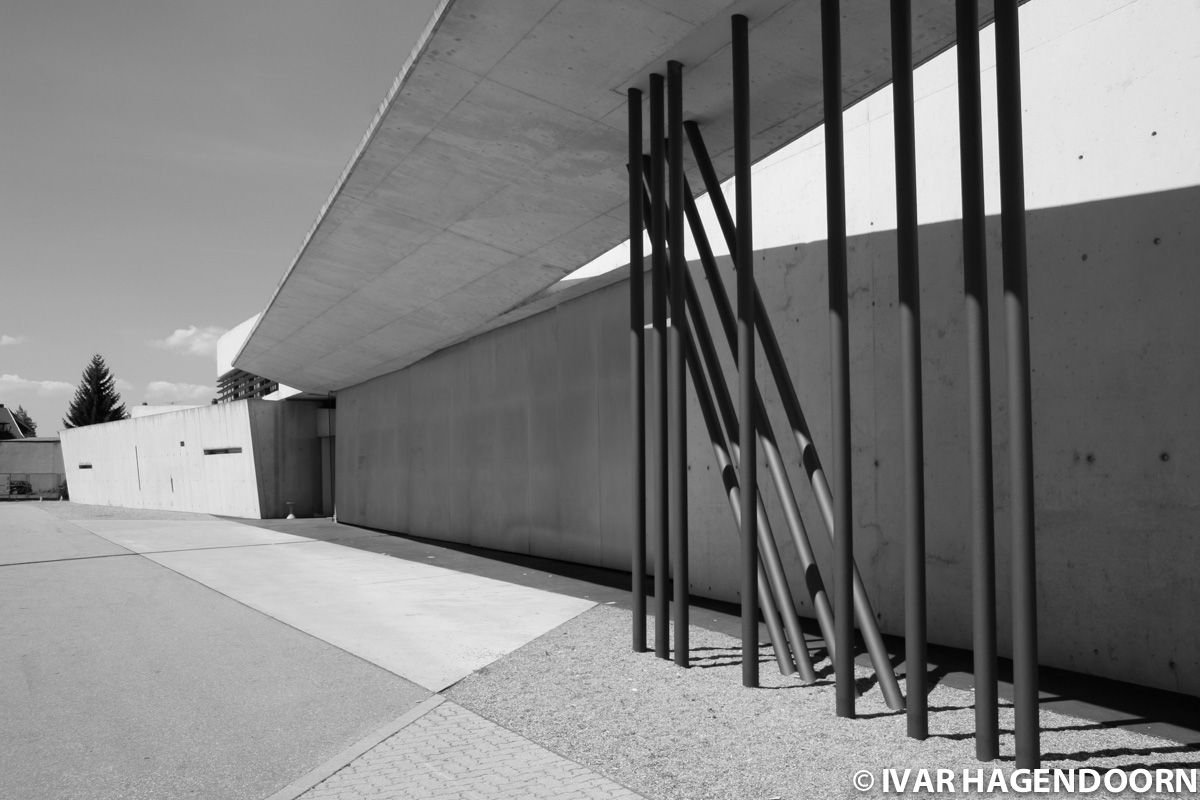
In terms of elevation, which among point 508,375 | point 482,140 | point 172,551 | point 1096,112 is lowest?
point 172,551

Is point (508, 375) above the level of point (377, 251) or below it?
below

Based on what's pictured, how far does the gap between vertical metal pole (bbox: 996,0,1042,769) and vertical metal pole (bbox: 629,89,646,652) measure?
3.15 metres

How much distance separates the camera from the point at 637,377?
24.1 ft

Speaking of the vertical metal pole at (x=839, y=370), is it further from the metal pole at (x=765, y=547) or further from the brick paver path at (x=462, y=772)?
the brick paver path at (x=462, y=772)

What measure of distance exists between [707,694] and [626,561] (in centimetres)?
706

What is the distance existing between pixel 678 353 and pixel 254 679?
158 inches

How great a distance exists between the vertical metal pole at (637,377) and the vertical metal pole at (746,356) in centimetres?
112

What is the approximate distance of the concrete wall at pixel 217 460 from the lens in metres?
26.8

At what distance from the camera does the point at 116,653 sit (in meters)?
7.60

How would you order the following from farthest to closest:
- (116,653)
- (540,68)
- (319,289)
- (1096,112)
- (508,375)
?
1. (508,375)
2. (319,289)
3. (116,653)
4. (540,68)
5. (1096,112)

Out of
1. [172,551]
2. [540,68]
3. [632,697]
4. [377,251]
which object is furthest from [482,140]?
[172,551]

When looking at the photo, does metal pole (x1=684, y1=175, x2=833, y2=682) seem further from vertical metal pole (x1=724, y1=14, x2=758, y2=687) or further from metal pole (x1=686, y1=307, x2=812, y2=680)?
vertical metal pole (x1=724, y1=14, x2=758, y2=687)

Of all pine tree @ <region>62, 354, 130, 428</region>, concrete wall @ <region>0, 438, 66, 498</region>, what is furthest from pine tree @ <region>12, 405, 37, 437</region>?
concrete wall @ <region>0, 438, 66, 498</region>

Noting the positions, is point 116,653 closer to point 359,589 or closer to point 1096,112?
point 359,589
